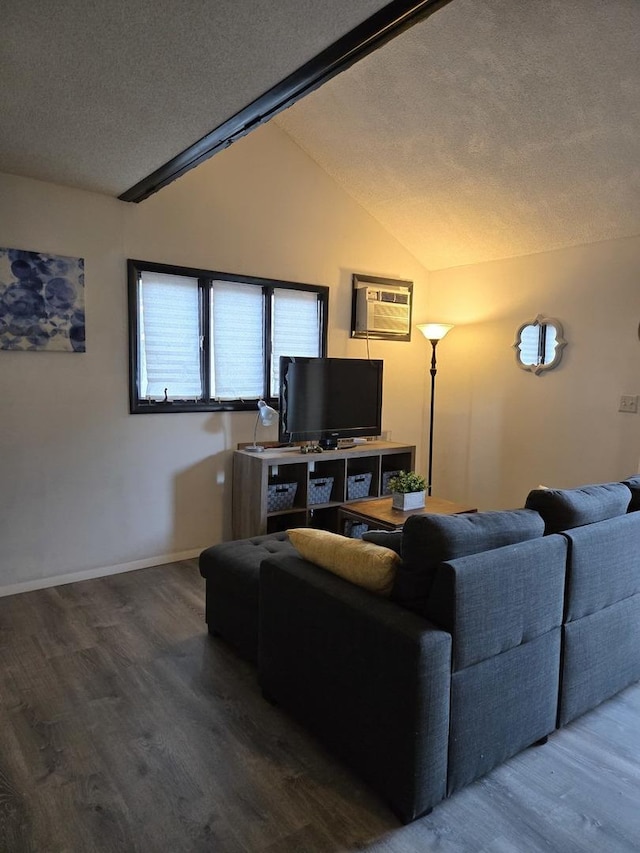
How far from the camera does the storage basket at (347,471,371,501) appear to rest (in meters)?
4.43

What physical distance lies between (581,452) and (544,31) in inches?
102

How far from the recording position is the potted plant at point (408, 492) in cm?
363

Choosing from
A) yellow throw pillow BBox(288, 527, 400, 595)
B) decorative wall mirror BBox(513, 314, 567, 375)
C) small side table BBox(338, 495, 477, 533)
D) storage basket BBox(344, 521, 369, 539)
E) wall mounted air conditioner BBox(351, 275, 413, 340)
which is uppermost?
wall mounted air conditioner BBox(351, 275, 413, 340)

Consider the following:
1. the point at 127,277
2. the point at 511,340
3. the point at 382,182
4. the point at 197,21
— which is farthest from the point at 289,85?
the point at 511,340

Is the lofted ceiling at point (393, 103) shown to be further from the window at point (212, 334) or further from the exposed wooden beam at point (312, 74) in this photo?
the window at point (212, 334)

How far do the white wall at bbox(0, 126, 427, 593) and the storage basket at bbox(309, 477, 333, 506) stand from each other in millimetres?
625

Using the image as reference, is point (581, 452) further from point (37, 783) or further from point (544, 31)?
point (37, 783)

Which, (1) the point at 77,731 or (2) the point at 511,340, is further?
(2) the point at 511,340

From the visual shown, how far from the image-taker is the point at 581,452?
4121 millimetres

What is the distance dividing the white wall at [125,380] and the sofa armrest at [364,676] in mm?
1873

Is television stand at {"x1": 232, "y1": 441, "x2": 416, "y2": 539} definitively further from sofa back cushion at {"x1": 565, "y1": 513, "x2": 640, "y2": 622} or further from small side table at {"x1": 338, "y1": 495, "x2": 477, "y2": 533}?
sofa back cushion at {"x1": 565, "y1": 513, "x2": 640, "y2": 622}

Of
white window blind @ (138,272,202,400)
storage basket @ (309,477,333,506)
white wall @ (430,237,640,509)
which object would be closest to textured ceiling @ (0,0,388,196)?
white window blind @ (138,272,202,400)

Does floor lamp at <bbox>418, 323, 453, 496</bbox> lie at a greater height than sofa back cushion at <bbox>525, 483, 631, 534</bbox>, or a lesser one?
greater

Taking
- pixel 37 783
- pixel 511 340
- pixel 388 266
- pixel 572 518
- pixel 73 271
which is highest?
pixel 388 266
